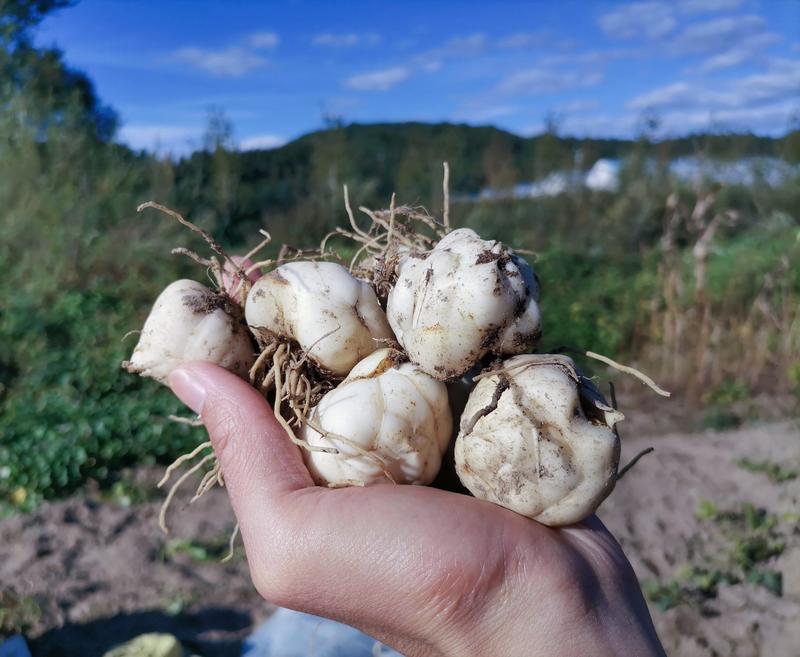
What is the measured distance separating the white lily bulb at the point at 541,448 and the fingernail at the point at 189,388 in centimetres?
67

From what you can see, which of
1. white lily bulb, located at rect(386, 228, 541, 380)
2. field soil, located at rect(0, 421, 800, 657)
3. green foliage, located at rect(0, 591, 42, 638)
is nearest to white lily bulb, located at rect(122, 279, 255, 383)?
white lily bulb, located at rect(386, 228, 541, 380)

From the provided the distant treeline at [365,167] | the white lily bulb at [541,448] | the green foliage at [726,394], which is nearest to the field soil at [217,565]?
the green foliage at [726,394]

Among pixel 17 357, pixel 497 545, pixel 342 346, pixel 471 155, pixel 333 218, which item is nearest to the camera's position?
pixel 497 545

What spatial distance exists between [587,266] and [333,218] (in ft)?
13.0

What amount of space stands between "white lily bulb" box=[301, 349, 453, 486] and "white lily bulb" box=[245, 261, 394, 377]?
12 cm

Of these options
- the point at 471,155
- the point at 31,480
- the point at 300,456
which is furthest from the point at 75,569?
the point at 471,155

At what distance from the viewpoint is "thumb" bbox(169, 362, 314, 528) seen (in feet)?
5.36

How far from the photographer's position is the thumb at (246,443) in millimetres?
1634

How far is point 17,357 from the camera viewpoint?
255 inches

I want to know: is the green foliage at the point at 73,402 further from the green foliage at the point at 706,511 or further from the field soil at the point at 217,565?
the green foliage at the point at 706,511

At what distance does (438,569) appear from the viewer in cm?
148

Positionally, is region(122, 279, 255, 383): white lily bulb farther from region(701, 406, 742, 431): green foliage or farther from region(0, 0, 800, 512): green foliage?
region(701, 406, 742, 431): green foliage

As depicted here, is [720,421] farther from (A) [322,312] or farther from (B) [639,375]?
(A) [322,312]

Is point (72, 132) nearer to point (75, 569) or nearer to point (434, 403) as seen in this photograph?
point (75, 569)
